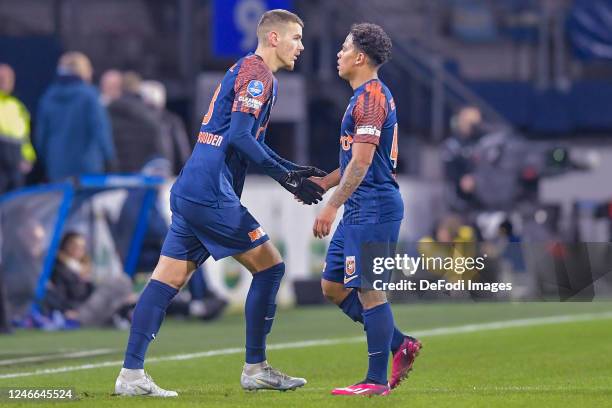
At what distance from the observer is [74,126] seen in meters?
16.4

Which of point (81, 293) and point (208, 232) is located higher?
point (208, 232)

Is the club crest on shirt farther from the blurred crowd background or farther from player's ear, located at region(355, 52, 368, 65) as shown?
player's ear, located at region(355, 52, 368, 65)

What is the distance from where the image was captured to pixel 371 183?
28.3 ft

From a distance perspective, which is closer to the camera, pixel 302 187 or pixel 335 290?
pixel 302 187

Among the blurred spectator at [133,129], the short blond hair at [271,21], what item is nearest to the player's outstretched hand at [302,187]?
the short blond hair at [271,21]

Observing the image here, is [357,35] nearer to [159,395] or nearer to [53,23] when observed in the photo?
[159,395]

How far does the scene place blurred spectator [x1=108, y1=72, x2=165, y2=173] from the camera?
55.3 ft

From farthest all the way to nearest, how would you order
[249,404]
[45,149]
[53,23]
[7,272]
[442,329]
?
[53,23], [45,149], [7,272], [442,329], [249,404]

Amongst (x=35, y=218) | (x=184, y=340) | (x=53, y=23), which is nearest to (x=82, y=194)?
(x=35, y=218)

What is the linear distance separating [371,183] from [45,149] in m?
8.65

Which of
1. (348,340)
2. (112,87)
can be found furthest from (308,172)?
(112,87)

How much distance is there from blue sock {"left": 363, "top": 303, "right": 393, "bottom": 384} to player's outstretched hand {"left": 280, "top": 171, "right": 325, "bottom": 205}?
2.11ft

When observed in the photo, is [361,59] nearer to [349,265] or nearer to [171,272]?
[349,265]

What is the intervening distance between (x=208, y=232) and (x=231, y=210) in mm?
164
